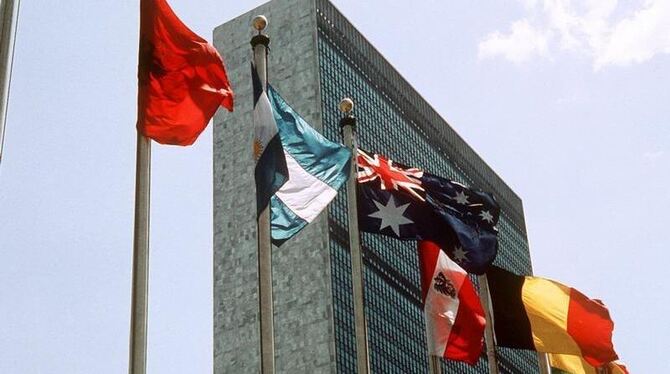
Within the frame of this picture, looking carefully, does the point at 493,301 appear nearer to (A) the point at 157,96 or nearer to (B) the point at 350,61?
(A) the point at 157,96

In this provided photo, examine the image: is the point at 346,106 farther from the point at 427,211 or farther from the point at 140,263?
the point at 140,263

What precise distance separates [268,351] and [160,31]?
5.83 metres

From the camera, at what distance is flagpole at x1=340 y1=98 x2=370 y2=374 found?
2294 centimetres

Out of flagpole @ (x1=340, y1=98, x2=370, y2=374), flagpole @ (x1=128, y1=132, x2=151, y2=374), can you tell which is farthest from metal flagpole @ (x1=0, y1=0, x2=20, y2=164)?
flagpole @ (x1=340, y1=98, x2=370, y2=374)

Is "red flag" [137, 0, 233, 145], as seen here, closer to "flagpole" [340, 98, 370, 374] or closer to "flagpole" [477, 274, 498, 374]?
"flagpole" [340, 98, 370, 374]

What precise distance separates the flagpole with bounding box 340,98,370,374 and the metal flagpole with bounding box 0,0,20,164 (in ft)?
28.8

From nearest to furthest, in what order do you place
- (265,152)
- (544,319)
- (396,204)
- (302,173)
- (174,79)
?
1. (174,79)
2. (265,152)
3. (302,173)
4. (396,204)
5. (544,319)

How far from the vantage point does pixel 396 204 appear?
25.8 meters

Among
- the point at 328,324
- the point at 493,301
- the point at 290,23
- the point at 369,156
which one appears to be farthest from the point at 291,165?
the point at 290,23

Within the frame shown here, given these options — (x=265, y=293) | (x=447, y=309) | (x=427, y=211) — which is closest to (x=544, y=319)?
(x=447, y=309)

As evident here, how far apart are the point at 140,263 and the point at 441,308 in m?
10.4

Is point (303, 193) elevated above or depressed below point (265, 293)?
above

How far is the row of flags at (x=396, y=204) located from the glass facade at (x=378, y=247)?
89395 millimetres

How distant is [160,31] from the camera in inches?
800
